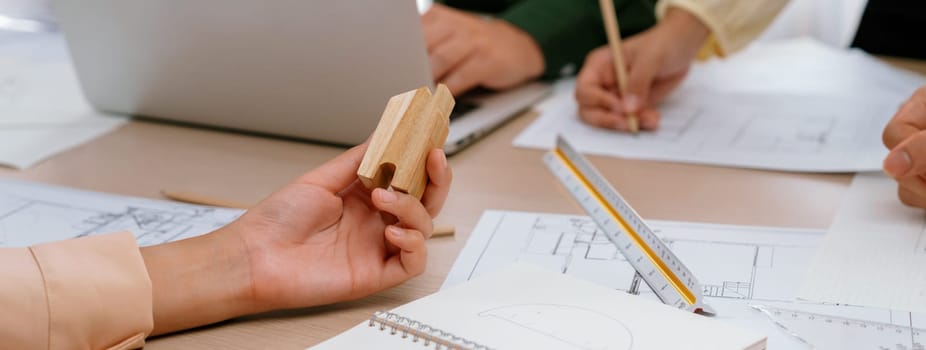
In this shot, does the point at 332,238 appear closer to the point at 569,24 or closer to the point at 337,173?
the point at 337,173

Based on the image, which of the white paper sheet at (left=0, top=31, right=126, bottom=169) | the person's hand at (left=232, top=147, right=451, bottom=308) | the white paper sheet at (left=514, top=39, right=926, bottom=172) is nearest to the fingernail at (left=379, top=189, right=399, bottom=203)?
the person's hand at (left=232, top=147, right=451, bottom=308)

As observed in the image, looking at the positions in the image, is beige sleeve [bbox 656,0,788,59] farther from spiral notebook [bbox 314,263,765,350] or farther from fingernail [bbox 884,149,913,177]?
spiral notebook [bbox 314,263,765,350]

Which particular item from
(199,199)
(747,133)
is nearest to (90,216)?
(199,199)

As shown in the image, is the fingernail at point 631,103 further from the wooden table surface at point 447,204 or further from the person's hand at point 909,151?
the person's hand at point 909,151

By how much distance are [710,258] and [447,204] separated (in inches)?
10.2

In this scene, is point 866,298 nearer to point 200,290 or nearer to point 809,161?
point 809,161

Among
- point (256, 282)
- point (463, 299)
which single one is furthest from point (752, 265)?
point (256, 282)

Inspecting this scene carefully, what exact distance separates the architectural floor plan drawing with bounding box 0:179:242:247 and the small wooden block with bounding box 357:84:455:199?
23 cm

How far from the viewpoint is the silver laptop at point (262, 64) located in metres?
0.93

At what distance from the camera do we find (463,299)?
2.05 ft

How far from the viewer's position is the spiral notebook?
554 mm

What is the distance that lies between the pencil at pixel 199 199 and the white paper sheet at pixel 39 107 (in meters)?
0.24

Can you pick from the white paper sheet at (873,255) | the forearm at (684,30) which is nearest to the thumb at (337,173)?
the white paper sheet at (873,255)

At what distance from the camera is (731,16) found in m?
1.13
